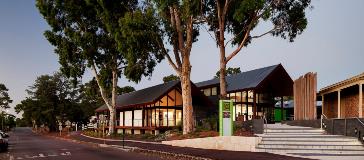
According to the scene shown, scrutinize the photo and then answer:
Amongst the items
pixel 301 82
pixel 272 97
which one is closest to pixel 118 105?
pixel 272 97

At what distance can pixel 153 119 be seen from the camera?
50750 mm

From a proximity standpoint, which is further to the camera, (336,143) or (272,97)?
(272,97)

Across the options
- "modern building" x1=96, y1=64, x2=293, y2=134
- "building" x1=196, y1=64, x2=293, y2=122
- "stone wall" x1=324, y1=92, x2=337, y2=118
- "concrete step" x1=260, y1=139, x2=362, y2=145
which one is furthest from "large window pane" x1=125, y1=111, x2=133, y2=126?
"concrete step" x1=260, y1=139, x2=362, y2=145

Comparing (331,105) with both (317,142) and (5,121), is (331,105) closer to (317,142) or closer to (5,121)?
(317,142)

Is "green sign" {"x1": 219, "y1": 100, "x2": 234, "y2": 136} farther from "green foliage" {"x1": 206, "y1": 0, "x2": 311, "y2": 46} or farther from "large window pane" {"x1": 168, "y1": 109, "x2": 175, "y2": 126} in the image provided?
"large window pane" {"x1": 168, "y1": 109, "x2": 175, "y2": 126}

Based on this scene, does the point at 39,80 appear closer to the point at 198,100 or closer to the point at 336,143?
the point at 198,100

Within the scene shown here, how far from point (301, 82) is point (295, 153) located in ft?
47.3

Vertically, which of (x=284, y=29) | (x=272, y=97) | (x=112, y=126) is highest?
(x=284, y=29)

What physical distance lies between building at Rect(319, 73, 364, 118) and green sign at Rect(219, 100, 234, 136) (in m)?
7.58

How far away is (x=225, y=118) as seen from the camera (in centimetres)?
2573

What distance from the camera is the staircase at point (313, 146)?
790 inches

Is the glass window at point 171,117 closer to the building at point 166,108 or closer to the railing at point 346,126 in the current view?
the building at point 166,108

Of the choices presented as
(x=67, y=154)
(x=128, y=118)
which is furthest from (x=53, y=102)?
(x=67, y=154)

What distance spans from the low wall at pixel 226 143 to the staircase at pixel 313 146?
451 millimetres
